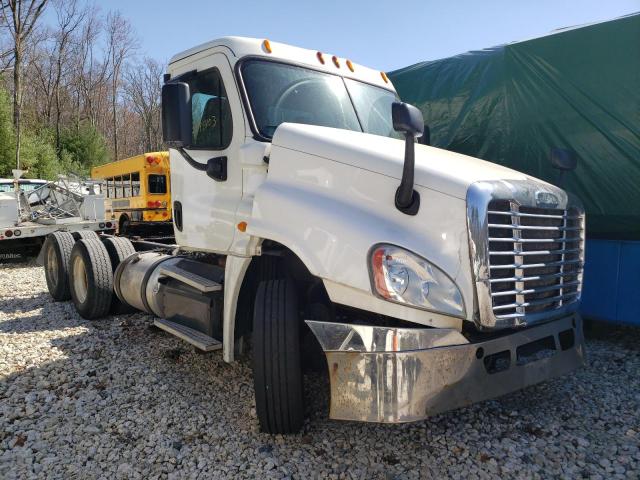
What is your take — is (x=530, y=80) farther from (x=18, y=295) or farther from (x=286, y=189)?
(x=18, y=295)

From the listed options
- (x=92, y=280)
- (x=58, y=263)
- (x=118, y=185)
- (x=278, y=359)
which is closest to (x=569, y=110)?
(x=278, y=359)

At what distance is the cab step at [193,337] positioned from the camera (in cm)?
345

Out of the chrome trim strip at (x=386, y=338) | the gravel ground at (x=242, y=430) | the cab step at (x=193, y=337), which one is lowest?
the gravel ground at (x=242, y=430)

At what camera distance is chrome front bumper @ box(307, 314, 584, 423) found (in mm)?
2336

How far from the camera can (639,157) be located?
4.50 m

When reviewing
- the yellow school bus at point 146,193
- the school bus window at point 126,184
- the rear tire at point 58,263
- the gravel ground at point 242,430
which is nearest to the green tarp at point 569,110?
the gravel ground at point 242,430

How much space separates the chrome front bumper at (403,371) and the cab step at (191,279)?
4.53 ft

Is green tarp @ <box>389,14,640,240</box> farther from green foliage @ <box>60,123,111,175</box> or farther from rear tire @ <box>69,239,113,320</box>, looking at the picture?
green foliage @ <box>60,123,111,175</box>

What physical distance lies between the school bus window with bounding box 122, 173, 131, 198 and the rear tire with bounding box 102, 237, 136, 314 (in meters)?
8.99

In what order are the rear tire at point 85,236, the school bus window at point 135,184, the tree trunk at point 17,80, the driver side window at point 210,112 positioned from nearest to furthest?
the driver side window at point 210,112 → the rear tire at point 85,236 → the school bus window at point 135,184 → the tree trunk at point 17,80

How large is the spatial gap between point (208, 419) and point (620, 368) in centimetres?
358

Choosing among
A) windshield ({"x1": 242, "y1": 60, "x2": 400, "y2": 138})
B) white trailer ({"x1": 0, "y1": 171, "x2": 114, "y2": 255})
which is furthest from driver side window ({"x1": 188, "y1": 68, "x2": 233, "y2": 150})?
white trailer ({"x1": 0, "y1": 171, "x2": 114, "y2": 255})

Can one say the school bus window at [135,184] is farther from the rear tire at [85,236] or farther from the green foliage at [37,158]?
the green foliage at [37,158]

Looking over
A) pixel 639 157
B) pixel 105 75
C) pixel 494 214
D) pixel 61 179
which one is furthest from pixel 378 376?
pixel 105 75
